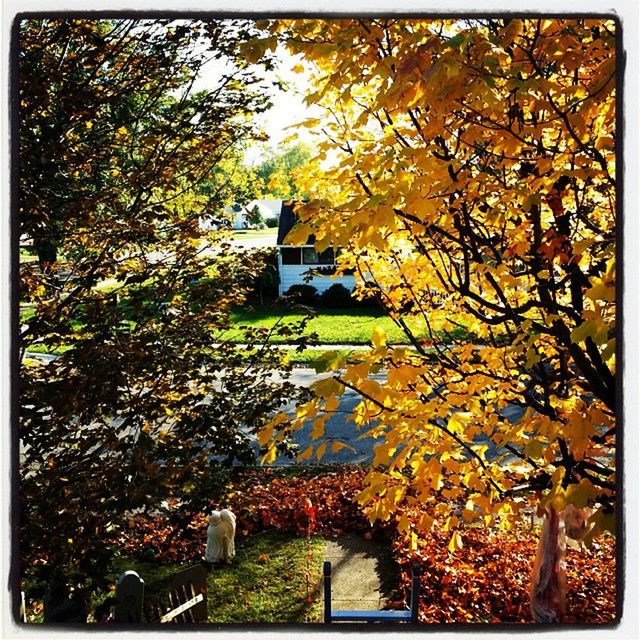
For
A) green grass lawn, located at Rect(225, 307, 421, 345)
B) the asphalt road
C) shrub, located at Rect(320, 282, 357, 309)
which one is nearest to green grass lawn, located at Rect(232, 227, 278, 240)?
green grass lawn, located at Rect(225, 307, 421, 345)

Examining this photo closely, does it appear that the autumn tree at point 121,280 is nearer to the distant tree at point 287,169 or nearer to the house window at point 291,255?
the distant tree at point 287,169

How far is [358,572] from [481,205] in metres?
2.61

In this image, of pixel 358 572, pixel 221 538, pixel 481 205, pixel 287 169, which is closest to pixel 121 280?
pixel 287 169

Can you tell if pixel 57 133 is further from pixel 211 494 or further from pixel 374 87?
pixel 211 494

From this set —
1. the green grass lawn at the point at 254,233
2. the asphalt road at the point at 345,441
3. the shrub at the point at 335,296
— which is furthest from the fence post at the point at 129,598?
the asphalt road at the point at 345,441

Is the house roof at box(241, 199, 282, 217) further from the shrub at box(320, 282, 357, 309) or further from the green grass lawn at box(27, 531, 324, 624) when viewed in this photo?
the green grass lawn at box(27, 531, 324, 624)

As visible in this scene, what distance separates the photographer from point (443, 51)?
131 cm

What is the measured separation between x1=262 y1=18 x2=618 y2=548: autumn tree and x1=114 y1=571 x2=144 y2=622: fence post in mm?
896

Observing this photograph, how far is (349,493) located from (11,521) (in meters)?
3.35

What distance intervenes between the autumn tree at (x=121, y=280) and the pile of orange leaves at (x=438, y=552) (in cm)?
44

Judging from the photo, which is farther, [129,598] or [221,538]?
[221,538]

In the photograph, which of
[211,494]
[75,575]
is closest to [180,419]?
[211,494]

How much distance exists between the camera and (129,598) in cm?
203

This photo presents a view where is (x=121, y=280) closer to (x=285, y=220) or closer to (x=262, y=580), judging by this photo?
(x=285, y=220)
